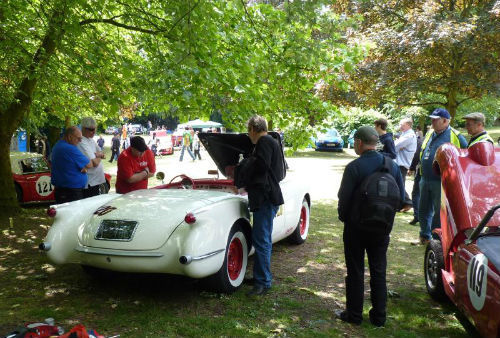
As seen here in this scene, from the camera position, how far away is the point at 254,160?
4742 mm

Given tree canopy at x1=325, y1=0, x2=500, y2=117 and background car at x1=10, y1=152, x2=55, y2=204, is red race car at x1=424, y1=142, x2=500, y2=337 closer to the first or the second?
background car at x1=10, y1=152, x2=55, y2=204

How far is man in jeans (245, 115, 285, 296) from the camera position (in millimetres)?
4734

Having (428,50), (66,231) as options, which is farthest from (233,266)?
(428,50)

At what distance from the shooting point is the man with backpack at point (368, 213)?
12.6 ft

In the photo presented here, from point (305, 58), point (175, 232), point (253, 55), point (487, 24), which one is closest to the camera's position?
point (175, 232)


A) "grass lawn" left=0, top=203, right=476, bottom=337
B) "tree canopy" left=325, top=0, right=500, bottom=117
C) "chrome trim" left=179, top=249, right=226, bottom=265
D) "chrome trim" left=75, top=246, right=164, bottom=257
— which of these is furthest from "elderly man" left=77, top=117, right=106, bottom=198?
"tree canopy" left=325, top=0, right=500, bottom=117

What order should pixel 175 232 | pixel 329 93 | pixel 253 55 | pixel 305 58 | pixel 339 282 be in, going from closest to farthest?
pixel 175 232, pixel 339 282, pixel 305 58, pixel 253 55, pixel 329 93

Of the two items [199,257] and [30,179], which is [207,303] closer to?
[199,257]

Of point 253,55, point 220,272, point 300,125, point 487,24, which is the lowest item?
point 220,272

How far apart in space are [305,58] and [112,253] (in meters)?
3.79

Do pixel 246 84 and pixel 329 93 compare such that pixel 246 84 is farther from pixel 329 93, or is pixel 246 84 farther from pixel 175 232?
pixel 329 93

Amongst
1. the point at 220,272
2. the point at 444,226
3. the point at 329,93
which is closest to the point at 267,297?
the point at 220,272

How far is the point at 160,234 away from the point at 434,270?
2.82 m

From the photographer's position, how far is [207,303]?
4516mm
